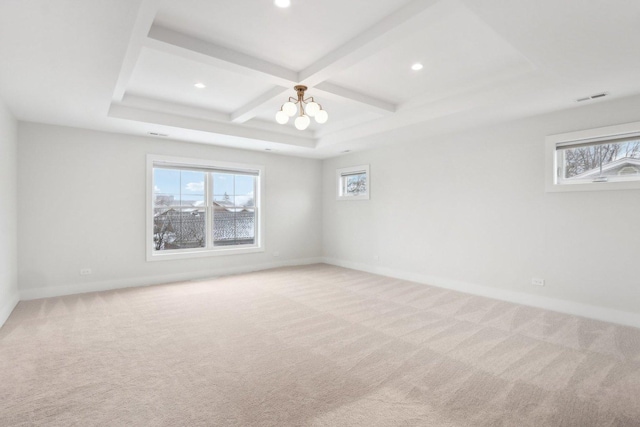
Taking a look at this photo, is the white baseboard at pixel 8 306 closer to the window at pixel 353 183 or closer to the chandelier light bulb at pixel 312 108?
the chandelier light bulb at pixel 312 108

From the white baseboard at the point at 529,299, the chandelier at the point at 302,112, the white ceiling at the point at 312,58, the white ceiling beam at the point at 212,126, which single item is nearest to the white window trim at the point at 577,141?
the white ceiling at the point at 312,58

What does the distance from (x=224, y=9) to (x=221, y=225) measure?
14.6 feet

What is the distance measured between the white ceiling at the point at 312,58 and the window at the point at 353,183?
1.74 meters

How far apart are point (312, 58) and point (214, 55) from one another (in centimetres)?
91

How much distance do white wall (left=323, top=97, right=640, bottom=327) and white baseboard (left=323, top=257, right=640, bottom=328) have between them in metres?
0.01

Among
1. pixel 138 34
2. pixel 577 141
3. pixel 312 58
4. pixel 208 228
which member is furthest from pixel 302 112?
pixel 208 228

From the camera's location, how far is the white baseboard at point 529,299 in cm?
353

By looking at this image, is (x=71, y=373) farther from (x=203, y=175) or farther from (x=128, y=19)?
(x=203, y=175)

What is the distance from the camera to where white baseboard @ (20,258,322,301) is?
449cm

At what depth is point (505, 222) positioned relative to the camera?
445cm

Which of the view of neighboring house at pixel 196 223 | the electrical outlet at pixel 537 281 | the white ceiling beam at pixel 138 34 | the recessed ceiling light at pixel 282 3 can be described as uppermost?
the recessed ceiling light at pixel 282 3

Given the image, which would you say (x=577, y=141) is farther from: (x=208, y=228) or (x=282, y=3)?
(x=208, y=228)

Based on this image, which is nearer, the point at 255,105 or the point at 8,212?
the point at 8,212

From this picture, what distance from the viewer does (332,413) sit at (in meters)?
1.98
